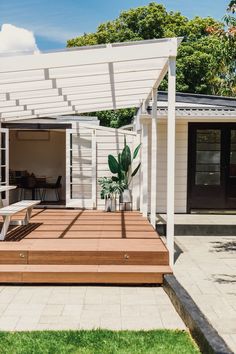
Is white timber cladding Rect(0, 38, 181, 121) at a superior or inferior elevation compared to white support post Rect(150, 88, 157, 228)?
superior

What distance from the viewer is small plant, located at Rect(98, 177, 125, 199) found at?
37.6 feet

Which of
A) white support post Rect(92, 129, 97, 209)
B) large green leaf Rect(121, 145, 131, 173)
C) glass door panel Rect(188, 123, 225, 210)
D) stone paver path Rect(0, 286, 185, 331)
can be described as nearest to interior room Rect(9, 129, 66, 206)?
white support post Rect(92, 129, 97, 209)

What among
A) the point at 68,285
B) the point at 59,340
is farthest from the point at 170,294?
the point at 59,340

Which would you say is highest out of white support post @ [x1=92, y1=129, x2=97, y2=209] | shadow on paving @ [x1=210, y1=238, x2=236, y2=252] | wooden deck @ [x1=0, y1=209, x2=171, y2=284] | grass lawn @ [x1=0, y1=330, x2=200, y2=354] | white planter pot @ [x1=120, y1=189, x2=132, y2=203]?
white support post @ [x1=92, y1=129, x2=97, y2=209]

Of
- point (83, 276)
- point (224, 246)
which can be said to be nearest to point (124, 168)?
point (224, 246)

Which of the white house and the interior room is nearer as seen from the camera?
the white house

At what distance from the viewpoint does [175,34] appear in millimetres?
28703

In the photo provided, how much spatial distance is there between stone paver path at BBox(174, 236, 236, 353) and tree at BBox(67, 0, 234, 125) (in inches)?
727

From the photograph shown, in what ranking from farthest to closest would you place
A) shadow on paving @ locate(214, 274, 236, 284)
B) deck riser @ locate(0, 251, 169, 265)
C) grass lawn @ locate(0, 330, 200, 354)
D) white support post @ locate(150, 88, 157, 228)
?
1. white support post @ locate(150, 88, 157, 228)
2. deck riser @ locate(0, 251, 169, 265)
3. shadow on paving @ locate(214, 274, 236, 284)
4. grass lawn @ locate(0, 330, 200, 354)

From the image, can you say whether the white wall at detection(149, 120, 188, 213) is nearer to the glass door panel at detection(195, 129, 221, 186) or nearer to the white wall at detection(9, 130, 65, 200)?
the glass door panel at detection(195, 129, 221, 186)

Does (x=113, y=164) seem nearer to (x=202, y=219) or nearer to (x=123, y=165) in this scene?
(x=123, y=165)

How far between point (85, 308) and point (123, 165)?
6.75m

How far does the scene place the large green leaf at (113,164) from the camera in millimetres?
11523

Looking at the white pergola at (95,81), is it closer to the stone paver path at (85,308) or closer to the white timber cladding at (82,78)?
the white timber cladding at (82,78)
